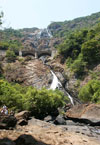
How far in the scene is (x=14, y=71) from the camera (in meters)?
63.7

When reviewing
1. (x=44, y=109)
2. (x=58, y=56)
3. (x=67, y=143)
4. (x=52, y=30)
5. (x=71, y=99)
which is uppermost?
(x=52, y=30)

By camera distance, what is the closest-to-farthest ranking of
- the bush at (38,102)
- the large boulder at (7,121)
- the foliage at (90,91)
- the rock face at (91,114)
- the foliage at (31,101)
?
the large boulder at (7,121), the rock face at (91,114), the foliage at (31,101), the bush at (38,102), the foliage at (90,91)

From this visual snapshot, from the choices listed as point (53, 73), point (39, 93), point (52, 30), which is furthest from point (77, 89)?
point (52, 30)

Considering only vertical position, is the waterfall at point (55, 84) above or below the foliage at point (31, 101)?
below

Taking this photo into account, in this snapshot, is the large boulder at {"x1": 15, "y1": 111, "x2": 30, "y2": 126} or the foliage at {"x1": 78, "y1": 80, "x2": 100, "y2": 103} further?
the foliage at {"x1": 78, "y1": 80, "x2": 100, "y2": 103}

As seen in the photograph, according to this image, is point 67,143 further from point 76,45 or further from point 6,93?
point 76,45

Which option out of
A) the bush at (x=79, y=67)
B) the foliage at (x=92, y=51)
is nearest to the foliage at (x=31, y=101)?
the bush at (x=79, y=67)

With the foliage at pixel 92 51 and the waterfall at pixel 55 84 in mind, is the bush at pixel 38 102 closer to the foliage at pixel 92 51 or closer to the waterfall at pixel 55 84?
the waterfall at pixel 55 84

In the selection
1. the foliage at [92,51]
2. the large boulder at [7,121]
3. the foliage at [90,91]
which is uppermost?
the foliage at [92,51]

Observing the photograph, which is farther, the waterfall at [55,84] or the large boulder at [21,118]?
the waterfall at [55,84]

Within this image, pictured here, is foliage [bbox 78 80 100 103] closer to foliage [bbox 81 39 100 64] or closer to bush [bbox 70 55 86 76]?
bush [bbox 70 55 86 76]

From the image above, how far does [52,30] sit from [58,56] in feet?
412

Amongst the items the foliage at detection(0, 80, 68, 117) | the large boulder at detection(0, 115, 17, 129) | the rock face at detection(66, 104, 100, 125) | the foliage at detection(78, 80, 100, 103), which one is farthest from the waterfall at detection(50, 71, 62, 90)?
the large boulder at detection(0, 115, 17, 129)

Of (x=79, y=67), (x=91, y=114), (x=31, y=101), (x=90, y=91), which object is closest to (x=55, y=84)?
(x=79, y=67)
